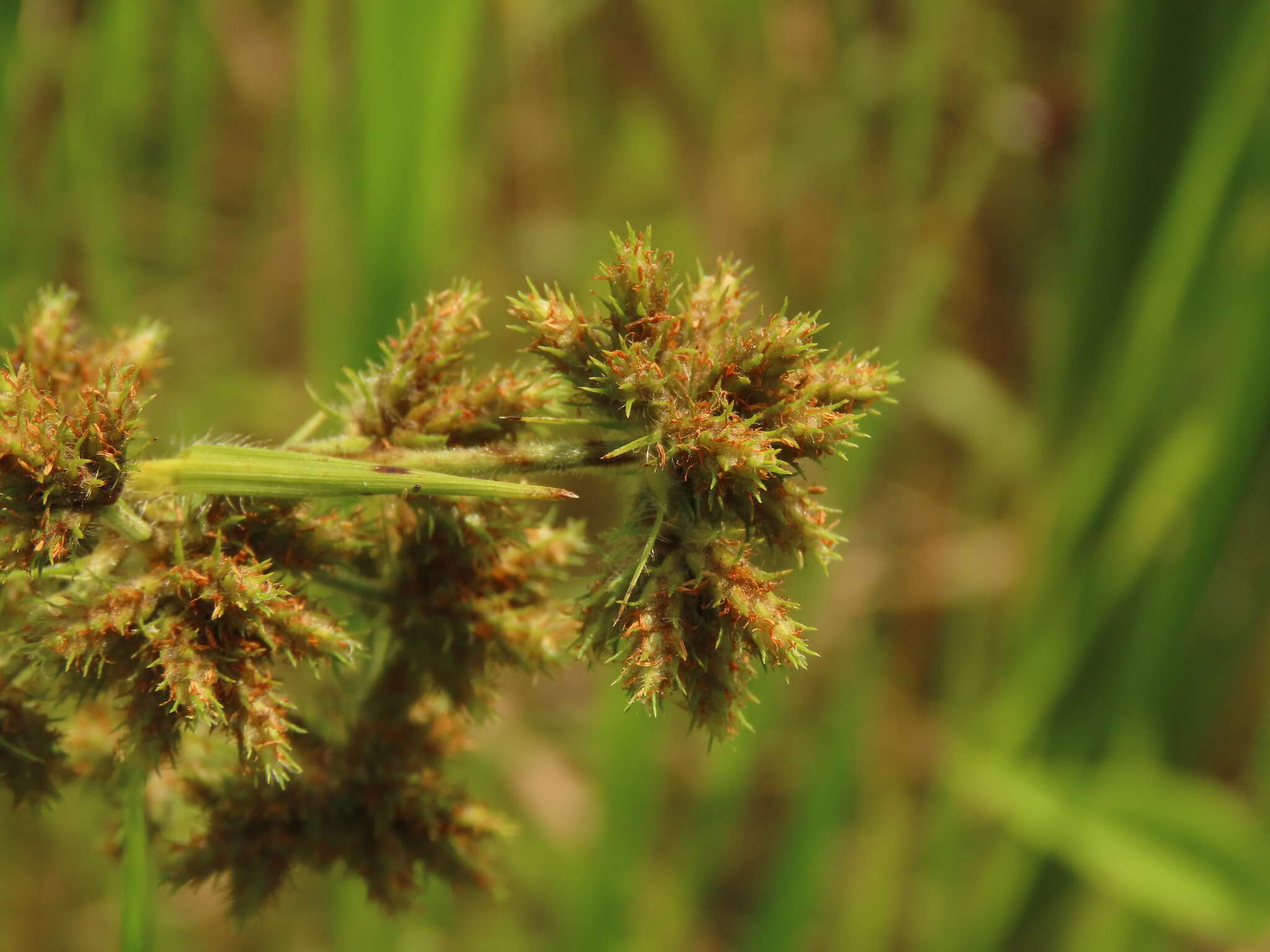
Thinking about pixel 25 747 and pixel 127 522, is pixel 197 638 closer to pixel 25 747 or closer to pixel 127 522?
pixel 127 522

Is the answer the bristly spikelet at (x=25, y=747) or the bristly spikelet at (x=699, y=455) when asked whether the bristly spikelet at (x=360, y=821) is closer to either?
the bristly spikelet at (x=25, y=747)

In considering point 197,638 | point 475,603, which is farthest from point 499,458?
point 197,638

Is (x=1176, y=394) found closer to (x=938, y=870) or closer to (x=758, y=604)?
(x=938, y=870)

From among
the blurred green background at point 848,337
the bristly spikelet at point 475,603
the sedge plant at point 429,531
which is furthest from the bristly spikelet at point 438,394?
the blurred green background at point 848,337

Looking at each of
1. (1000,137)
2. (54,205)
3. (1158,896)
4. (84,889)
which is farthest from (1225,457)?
(84,889)

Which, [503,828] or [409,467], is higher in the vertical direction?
[409,467]

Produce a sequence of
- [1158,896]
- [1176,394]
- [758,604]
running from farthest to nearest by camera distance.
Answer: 1. [1176,394]
2. [1158,896]
3. [758,604]

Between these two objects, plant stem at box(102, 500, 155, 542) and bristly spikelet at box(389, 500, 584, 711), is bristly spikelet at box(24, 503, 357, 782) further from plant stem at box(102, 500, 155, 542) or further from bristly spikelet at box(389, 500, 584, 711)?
bristly spikelet at box(389, 500, 584, 711)
